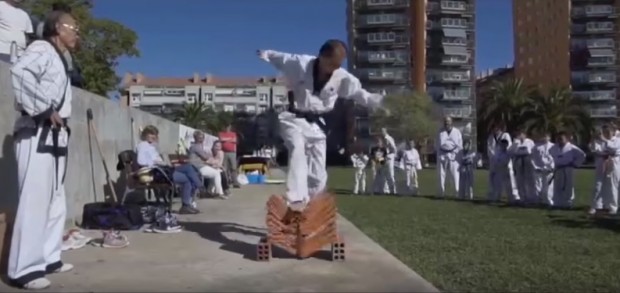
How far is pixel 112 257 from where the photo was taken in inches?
270

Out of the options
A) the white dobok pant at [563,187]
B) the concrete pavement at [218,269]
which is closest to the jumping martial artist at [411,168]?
the white dobok pant at [563,187]

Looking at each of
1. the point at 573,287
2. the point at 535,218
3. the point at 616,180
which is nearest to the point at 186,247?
the point at 573,287

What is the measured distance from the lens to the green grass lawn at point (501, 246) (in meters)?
6.19

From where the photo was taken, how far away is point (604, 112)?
94625 mm

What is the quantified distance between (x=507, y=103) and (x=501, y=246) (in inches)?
2622

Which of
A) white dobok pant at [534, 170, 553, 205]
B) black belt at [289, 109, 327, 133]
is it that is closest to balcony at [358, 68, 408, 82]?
white dobok pant at [534, 170, 553, 205]

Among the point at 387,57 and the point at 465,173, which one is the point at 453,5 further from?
the point at 465,173

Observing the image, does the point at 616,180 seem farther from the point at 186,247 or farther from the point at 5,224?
the point at 5,224

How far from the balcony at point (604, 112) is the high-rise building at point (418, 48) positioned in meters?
15.7

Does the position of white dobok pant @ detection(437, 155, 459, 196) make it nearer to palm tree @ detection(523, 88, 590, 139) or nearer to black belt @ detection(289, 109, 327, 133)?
black belt @ detection(289, 109, 327, 133)

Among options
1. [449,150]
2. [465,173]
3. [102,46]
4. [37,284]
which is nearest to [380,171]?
[449,150]

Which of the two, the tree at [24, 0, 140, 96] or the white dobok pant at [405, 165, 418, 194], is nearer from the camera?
the white dobok pant at [405, 165, 418, 194]

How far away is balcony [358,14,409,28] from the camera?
9800cm

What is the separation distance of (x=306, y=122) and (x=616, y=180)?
9.41 m
